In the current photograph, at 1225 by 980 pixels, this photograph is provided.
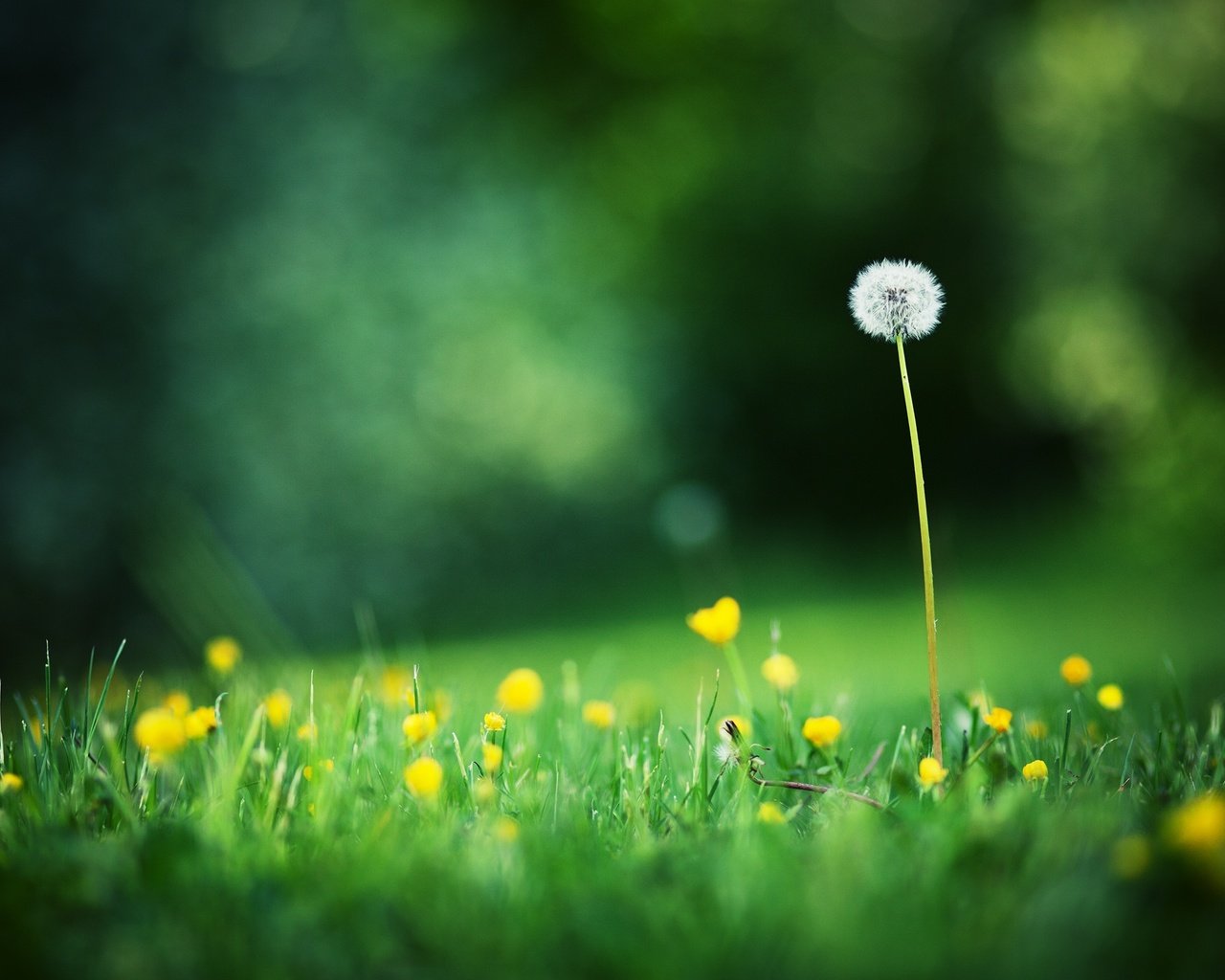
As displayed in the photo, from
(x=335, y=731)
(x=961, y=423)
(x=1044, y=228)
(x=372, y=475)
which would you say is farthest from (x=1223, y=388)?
(x=335, y=731)

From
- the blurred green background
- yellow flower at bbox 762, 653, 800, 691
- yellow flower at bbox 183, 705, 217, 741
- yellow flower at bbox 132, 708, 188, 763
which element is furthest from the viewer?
the blurred green background

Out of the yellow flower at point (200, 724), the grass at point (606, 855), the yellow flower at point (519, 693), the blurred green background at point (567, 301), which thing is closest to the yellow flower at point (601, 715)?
the grass at point (606, 855)

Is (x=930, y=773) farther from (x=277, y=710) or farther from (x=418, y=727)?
(x=277, y=710)

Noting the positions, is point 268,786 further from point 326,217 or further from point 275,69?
point 275,69

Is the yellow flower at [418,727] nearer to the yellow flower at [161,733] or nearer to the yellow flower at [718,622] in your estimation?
the yellow flower at [161,733]

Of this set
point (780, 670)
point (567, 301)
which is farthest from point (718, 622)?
point (567, 301)

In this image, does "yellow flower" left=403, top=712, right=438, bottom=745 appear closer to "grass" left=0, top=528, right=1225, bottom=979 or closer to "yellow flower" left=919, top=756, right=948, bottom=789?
"grass" left=0, top=528, right=1225, bottom=979

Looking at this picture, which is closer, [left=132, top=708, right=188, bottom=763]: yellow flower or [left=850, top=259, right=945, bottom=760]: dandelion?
[left=132, top=708, right=188, bottom=763]: yellow flower

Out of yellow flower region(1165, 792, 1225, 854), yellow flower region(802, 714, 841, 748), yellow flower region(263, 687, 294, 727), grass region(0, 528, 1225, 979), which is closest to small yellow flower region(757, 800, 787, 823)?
grass region(0, 528, 1225, 979)
